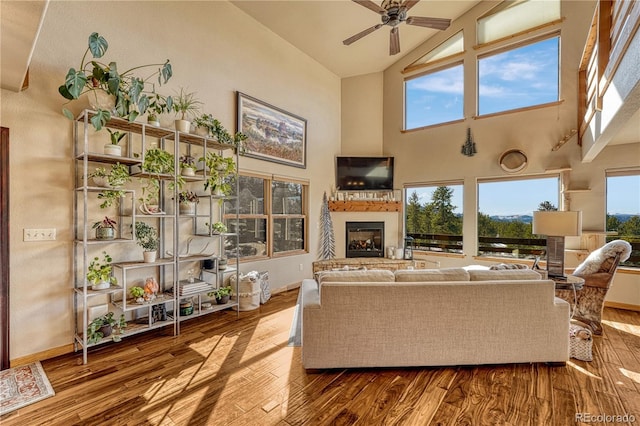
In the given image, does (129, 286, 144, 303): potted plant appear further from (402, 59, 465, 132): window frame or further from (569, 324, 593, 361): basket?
(402, 59, 465, 132): window frame

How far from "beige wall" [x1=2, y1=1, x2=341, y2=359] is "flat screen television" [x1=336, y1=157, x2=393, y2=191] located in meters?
1.98

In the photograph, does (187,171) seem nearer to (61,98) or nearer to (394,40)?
(61,98)

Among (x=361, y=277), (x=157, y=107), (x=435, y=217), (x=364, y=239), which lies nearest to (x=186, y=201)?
(x=157, y=107)

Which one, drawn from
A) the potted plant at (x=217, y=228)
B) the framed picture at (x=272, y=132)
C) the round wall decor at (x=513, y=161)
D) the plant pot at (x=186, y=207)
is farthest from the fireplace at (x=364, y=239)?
the plant pot at (x=186, y=207)

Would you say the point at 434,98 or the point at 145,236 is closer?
the point at 145,236

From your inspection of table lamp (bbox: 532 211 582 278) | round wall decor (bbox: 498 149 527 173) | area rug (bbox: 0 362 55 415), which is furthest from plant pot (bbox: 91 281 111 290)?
round wall decor (bbox: 498 149 527 173)

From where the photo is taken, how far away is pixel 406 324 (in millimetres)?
2389

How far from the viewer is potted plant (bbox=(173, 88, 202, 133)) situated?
128 inches

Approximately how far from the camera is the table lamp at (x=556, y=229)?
3051mm

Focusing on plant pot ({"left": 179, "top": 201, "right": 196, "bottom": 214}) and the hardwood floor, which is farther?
plant pot ({"left": 179, "top": 201, "right": 196, "bottom": 214})

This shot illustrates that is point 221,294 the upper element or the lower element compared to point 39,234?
lower

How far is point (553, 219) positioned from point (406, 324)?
2.11 meters

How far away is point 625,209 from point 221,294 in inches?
228

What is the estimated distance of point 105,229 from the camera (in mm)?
2762
